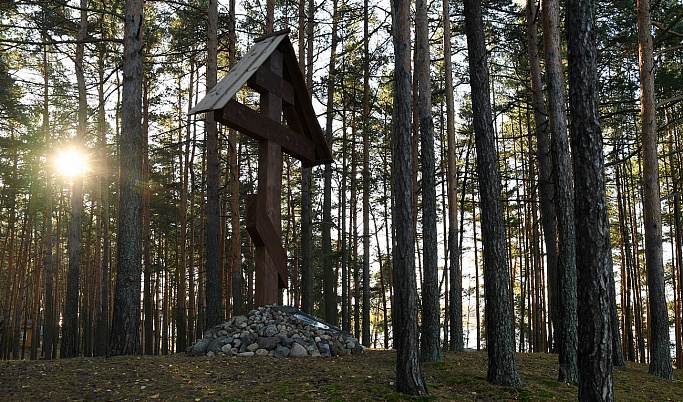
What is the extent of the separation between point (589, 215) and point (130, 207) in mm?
6511

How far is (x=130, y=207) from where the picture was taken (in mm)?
7371

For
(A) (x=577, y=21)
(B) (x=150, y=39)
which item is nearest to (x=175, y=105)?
(B) (x=150, y=39)

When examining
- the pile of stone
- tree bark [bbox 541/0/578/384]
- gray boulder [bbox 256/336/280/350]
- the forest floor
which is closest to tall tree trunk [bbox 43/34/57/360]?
the pile of stone

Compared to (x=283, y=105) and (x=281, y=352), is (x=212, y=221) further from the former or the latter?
(x=281, y=352)

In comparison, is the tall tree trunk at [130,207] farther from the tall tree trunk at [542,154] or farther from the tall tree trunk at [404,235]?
the tall tree trunk at [542,154]

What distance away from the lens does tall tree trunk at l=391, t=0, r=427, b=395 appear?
5176 millimetres

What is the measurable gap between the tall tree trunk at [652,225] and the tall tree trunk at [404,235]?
641 centimetres

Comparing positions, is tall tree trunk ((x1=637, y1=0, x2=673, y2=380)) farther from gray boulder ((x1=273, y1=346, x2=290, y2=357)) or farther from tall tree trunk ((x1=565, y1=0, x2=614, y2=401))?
gray boulder ((x1=273, y1=346, x2=290, y2=357))

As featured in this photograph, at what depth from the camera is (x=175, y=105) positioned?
18.9 m

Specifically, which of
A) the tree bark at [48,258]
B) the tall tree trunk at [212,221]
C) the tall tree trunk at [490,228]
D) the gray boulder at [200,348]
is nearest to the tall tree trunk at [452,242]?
the tall tree trunk at [490,228]

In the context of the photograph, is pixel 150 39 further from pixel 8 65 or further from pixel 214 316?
Result: pixel 214 316

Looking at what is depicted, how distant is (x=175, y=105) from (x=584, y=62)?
57.0 feet

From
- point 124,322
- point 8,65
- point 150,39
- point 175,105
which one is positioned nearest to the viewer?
point 124,322

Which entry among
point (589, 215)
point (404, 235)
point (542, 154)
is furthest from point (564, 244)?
point (542, 154)
